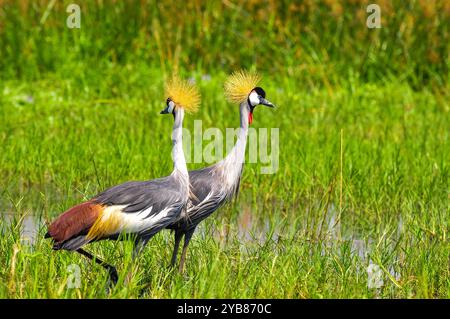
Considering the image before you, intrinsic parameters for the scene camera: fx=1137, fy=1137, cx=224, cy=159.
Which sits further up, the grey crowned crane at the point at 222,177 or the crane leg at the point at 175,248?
the grey crowned crane at the point at 222,177

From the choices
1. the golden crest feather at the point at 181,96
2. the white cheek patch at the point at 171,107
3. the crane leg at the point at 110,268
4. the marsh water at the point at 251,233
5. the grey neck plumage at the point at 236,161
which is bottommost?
the marsh water at the point at 251,233

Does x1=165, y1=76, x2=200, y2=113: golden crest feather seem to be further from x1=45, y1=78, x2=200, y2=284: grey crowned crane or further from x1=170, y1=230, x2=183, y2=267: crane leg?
x1=170, y1=230, x2=183, y2=267: crane leg

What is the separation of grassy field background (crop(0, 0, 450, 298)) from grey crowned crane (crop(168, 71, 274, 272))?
22 cm

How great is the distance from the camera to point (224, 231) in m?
6.97

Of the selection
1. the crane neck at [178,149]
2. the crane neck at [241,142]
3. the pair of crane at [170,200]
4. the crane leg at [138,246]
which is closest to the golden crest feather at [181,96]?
the pair of crane at [170,200]

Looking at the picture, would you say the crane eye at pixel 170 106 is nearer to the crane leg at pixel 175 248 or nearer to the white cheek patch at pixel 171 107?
the white cheek patch at pixel 171 107

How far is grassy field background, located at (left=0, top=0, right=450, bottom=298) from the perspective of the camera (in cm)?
577

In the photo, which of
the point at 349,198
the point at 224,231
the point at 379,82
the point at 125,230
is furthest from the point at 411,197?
the point at 379,82

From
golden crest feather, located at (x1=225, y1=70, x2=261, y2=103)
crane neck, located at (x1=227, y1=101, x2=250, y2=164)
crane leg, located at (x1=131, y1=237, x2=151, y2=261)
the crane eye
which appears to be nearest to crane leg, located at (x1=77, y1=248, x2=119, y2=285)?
crane leg, located at (x1=131, y1=237, x2=151, y2=261)

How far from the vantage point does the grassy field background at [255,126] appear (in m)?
5.77

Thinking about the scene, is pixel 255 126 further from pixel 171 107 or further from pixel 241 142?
pixel 171 107

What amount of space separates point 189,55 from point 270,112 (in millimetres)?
1924

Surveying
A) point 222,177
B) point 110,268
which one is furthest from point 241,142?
point 110,268

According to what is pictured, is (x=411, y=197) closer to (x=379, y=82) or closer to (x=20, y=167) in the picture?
(x=20, y=167)
